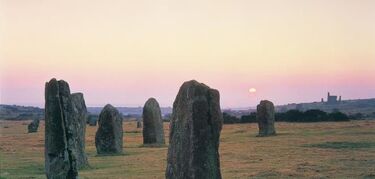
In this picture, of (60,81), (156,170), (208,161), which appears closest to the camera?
(208,161)

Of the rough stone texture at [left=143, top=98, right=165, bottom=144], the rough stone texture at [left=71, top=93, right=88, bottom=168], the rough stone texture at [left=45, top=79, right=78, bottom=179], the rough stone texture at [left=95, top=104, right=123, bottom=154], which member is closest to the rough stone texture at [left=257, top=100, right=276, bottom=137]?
the rough stone texture at [left=143, top=98, right=165, bottom=144]

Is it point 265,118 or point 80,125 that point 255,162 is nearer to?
point 80,125

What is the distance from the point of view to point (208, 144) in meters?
18.2

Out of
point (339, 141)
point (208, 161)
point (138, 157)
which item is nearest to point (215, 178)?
point (208, 161)

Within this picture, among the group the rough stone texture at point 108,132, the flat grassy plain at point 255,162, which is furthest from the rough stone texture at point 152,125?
the rough stone texture at point 108,132

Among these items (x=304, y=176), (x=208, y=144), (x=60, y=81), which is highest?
(x=60, y=81)

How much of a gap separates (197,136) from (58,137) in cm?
511

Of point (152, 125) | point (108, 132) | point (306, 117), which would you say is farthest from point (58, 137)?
point (306, 117)

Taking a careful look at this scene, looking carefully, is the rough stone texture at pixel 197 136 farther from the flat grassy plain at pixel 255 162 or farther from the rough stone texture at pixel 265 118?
the rough stone texture at pixel 265 118

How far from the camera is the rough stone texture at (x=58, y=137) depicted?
19500 mm

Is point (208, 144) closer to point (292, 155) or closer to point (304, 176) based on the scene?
point (304, 176)

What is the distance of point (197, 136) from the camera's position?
59.5ft

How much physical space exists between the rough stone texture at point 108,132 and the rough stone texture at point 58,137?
14.1 m

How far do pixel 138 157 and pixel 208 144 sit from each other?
15381mm
